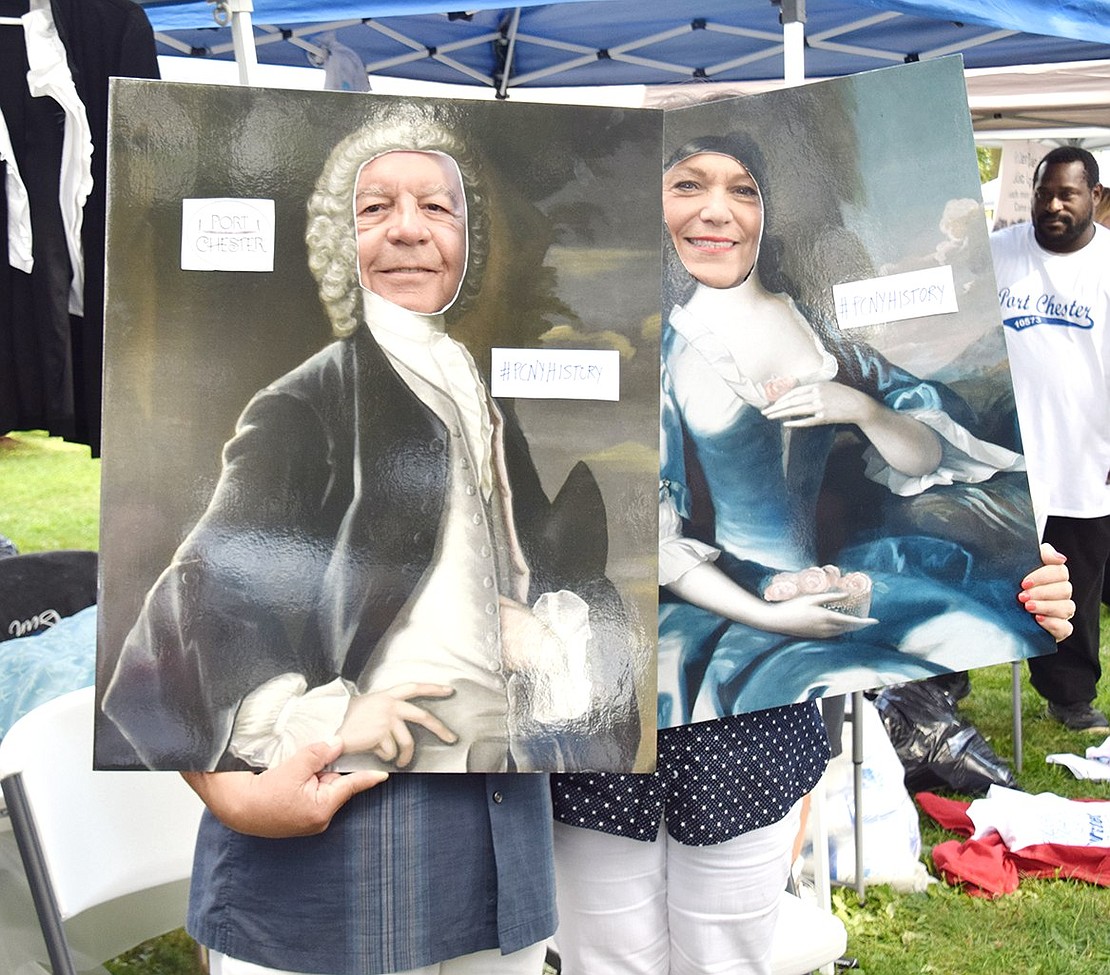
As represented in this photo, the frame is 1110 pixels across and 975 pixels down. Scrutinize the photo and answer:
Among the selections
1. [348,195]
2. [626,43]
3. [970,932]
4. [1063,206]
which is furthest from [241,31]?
[626,43]

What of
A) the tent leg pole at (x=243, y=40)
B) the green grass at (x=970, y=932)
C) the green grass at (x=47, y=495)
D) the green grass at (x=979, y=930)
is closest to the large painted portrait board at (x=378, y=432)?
the tent leg pole at (x=243, y=40)

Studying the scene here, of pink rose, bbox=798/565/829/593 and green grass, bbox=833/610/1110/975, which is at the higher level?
pink rose, bbox=798/565/829/593

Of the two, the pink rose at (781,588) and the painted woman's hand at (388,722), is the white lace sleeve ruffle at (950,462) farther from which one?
the painted woman's hand at (388,722)

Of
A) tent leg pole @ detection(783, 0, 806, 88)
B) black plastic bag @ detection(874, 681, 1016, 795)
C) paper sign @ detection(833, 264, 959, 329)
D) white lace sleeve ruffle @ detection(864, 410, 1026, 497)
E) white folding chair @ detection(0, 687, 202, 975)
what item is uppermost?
tent leg pole @ detection(783, 0, 806, 88)

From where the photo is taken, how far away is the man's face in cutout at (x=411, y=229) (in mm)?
1080

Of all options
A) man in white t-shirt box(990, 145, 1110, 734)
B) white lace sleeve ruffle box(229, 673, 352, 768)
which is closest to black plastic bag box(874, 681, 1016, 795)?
man in white t-shirt box(990, 145, 1110, 734)

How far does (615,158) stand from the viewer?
1095mm

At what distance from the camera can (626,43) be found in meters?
5.18

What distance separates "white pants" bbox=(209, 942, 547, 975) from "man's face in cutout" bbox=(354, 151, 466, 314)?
0.65 metres

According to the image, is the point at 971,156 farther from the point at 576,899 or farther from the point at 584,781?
the point at 576,899

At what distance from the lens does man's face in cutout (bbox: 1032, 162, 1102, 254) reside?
392 cm

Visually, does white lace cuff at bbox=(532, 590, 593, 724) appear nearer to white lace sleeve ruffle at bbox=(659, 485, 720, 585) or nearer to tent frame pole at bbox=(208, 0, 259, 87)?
white lace sleeve ruffle at bbox=(659, 485, 720, 585)

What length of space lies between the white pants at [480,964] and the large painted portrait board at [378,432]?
0.78 feet

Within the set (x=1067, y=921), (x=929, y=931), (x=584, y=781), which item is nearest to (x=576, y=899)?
(x=584, y=781)
